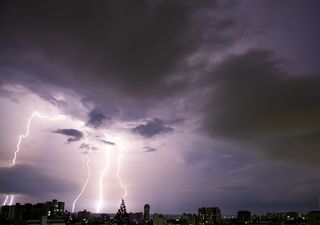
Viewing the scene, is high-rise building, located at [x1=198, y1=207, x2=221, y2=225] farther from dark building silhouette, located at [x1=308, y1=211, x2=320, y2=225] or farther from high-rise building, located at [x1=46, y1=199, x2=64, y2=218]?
dark building silhouette, located at [x1=308, y1=211, x2=320, y2=225]

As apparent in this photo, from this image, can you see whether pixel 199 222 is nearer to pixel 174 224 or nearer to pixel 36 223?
pixel 174 224

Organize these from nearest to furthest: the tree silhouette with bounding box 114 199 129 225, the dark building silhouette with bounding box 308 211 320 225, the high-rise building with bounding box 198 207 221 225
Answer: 1. the tree silhouette with bounding box 114 199 129 225
2. the dark building silhouette with bounding box 308 211 320 225
3. the high-rise building with bounding box 198 207 221 225

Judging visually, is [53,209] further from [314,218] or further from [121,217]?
[314,218]

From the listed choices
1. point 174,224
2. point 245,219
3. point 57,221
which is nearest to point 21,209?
point 57,221

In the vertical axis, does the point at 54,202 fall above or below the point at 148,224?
above

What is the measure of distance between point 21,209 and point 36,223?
49.6m

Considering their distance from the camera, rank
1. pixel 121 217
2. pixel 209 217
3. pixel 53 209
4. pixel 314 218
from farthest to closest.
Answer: pixel 209 217
pixel 53 209
pixel 314 218
pixel 121 217

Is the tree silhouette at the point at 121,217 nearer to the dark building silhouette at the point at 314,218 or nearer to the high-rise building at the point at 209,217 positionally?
the dark building silhouette at the point at 314,218

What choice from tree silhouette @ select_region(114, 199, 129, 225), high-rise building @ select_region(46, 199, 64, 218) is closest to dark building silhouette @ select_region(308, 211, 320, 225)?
tree silhouette @ select_region(114, 199, 129, 225)

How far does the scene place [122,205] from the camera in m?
46.7

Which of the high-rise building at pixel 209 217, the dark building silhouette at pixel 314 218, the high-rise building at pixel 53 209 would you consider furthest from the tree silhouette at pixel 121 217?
the high-rise building at pixel 209 217

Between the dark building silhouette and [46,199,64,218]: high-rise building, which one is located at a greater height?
[46,199,64,218]: high-rise building

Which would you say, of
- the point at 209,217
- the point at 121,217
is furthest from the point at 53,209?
the point at 121,217

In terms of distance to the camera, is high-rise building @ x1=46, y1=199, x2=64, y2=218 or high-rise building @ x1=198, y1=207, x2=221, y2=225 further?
high-rise building @ x1=198, y1=207, x2=221, y2=225
